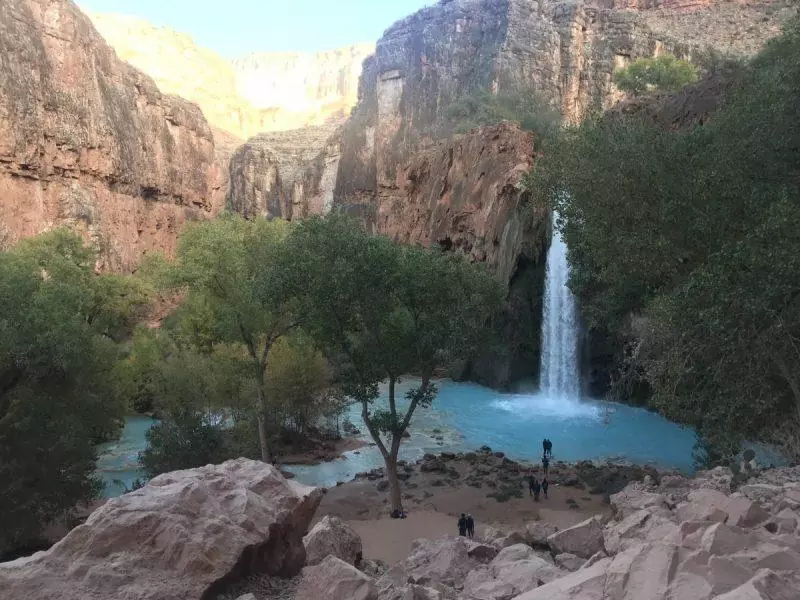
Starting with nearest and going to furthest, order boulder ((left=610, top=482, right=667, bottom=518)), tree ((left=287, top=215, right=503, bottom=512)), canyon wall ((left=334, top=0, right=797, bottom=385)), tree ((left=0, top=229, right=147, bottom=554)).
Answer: boulder ((left=610, top=482, right=667, bottom=518)) → tree ((left=0, top=229, right=147, bottom=554)) → tree ((left=287, top=215, right=503, bottom=512)) → canyon wall ((left=334, top=0, right=797, bottom=385))

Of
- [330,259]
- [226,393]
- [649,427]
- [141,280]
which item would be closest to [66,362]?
[330,259]

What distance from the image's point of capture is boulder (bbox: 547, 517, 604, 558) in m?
7.95

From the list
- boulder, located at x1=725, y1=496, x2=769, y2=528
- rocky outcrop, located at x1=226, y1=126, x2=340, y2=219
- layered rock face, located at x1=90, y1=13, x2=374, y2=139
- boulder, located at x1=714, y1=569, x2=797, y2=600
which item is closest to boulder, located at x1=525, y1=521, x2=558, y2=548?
boulder, located at x1=725, y1=496, x2=769, y2=528

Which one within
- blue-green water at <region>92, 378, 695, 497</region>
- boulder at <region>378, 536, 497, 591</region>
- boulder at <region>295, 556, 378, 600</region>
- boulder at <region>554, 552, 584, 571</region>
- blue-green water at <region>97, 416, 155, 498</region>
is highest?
boulder at <region>295, 556, 378, 600</region>

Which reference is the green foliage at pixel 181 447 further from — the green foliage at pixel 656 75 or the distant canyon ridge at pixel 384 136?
the green foliage at pixel 656 75

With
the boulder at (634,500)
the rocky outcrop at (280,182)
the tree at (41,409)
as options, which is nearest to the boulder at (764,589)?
the boulder at (634,500)

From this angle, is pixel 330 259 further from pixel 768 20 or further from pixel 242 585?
pixel 768 20

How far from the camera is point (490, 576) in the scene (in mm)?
6547

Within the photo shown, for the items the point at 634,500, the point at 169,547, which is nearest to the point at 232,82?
the point at 634,500

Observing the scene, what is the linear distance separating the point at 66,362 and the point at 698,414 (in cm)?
1479

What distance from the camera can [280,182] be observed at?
87375 mm

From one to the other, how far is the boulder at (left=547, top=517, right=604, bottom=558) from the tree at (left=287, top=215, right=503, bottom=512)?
619 centimetres

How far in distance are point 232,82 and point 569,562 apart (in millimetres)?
204220

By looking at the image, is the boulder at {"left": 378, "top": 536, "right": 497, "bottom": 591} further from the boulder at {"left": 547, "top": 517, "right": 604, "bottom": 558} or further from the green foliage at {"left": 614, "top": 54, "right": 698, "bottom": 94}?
the green foliage at {"left": 614, "top": 54, "right": 698, "bottom": 94}
